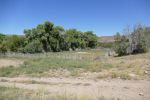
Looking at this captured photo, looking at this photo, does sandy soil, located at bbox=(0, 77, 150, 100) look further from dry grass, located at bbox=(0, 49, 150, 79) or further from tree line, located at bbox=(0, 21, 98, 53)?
tree line, located at bbox=(0, 21, 98, 53)

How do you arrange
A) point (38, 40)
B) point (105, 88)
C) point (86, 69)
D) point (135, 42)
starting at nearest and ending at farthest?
point (105, 88)
point (86, 69)
point (135, 42)
point (38, 40)

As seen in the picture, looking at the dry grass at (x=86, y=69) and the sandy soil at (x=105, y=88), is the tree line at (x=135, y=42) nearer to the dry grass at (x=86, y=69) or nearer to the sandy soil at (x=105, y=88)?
the dry grass at (x=86, y=69)

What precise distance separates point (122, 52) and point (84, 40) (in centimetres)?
4509

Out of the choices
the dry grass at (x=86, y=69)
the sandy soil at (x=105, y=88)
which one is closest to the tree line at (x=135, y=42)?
the dry grass at (x=86, y=69)

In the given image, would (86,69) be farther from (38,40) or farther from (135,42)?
(38,40)

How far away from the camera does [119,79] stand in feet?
48.0

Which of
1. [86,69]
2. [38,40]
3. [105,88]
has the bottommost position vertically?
[105,88]

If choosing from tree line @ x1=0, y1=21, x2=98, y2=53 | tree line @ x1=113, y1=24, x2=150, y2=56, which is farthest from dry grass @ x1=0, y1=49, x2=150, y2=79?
tree line @ x1=0, y1=21, x2=98, y2=53

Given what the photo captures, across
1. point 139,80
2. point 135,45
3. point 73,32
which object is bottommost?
point 139,80

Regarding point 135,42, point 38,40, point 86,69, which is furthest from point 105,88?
point 38,40

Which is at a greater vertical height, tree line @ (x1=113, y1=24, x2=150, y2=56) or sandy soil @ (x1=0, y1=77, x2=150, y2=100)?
tree line @ (x1=113, y1=24, x2=150, y2=56)

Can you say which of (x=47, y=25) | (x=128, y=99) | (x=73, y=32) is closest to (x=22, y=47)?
(x=47, y=25)

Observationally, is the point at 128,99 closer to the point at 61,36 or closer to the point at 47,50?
the point at 47,50

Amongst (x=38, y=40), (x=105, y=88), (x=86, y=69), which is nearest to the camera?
(x=105, y=88)
